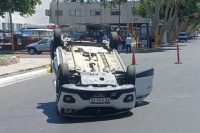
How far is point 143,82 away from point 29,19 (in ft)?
213

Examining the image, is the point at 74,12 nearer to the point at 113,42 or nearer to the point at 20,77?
the point at 20,77

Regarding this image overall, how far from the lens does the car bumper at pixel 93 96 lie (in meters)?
10.1

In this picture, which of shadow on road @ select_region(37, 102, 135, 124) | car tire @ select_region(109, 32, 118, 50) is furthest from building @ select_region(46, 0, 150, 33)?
shadow on road @ select_region(37, 102, 135, 124)

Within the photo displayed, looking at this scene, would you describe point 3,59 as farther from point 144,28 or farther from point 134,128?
point 144,28

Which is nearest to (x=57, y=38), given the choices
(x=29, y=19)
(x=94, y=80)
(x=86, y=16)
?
(x=94, y=80)

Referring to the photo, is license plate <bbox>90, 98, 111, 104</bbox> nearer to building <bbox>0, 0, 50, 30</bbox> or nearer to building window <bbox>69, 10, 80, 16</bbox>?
building <bbox>0, 0, 50, 30</bbox>

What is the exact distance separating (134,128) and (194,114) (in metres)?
1.92

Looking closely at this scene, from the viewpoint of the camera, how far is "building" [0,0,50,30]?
6539 cm

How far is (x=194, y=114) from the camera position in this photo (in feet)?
35.5

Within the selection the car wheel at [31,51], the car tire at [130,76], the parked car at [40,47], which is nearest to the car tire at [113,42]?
the car tire at [130,76]

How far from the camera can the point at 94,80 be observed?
1050 centimetres

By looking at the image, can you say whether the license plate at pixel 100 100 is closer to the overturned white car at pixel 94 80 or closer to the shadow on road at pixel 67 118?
the overturned white car at pixel 94 80

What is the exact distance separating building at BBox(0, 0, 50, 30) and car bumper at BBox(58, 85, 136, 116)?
5503cm

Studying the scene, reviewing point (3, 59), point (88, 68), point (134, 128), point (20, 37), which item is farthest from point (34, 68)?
point (20, 37)
